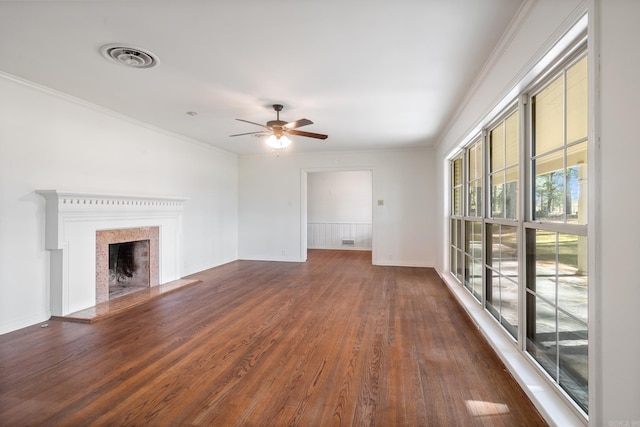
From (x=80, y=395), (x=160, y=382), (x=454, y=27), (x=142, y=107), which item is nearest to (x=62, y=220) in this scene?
(x=142, y=107)

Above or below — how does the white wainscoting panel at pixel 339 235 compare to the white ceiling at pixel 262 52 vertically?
below

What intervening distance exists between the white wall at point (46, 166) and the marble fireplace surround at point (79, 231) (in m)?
0.10

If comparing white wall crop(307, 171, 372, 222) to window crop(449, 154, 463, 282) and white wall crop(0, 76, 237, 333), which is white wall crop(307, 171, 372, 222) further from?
white wall crop(0, 76, 237, 333)

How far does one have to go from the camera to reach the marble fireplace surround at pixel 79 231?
3264mm

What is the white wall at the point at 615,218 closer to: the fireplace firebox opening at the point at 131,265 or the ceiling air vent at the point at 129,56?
the ceiling air vent at the point at 129,56

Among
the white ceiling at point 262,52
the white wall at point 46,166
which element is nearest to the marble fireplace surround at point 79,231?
the white wall at point 46,166

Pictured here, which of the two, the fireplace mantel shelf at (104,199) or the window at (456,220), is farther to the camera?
the window at (456,220)

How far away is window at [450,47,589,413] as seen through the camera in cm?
158

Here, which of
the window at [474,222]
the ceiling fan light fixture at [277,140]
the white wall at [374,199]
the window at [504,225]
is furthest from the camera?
the white wall at [374,199]

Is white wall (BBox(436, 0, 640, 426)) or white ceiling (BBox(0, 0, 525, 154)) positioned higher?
white ceiling (BBox(0, 0, 525, 154))

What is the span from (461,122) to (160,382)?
4054 mm

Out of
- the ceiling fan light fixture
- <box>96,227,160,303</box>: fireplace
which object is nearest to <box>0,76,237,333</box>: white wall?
<box>96,227,160,303</box>: fireplace

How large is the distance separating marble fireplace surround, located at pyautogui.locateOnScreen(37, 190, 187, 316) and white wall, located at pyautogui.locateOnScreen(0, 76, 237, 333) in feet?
0.33

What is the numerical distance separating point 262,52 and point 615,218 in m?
2.47
